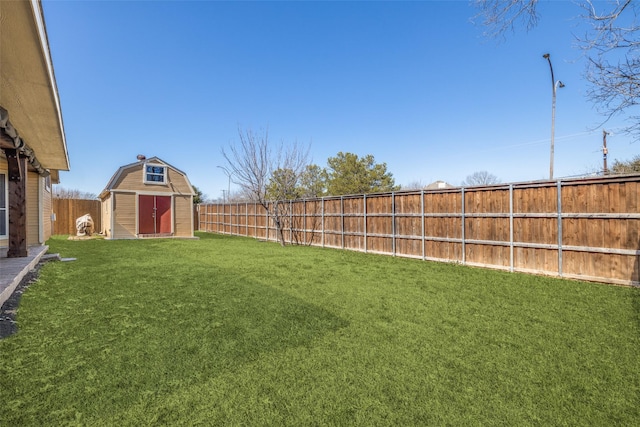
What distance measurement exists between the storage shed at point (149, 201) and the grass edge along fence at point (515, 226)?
9150 millimetres

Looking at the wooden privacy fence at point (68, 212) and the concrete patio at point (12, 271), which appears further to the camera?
the wooden privacy fence at point (68, 212)

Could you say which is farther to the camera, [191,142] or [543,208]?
[191,142]

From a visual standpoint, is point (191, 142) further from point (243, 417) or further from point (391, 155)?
point (243, 417)

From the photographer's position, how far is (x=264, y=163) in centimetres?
1270

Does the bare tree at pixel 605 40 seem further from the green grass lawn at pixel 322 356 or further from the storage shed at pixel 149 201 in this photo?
the storage shed at pixel 149 201

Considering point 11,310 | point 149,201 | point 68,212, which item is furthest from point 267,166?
point 68,212

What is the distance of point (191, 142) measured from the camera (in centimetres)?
1823

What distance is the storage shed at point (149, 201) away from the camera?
45.0 ft

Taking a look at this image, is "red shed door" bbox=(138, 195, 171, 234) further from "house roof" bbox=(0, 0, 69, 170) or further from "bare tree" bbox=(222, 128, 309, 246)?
"house roof" bbox=(0, 0, 69, 170)

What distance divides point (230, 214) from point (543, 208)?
14.9 m

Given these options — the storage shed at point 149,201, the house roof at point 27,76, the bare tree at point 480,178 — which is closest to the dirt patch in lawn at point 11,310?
the house roof at point 27,76

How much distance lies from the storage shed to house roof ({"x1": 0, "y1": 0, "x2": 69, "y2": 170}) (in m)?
8.15

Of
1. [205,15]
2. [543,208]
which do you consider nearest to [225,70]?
[205,15]

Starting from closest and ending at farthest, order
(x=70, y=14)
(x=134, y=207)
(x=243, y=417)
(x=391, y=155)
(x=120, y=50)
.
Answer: (x=243, y=417)
(x=70, y=14)
(x=120, y=50)
(x=134, y=207)
(x=391, y=155)
